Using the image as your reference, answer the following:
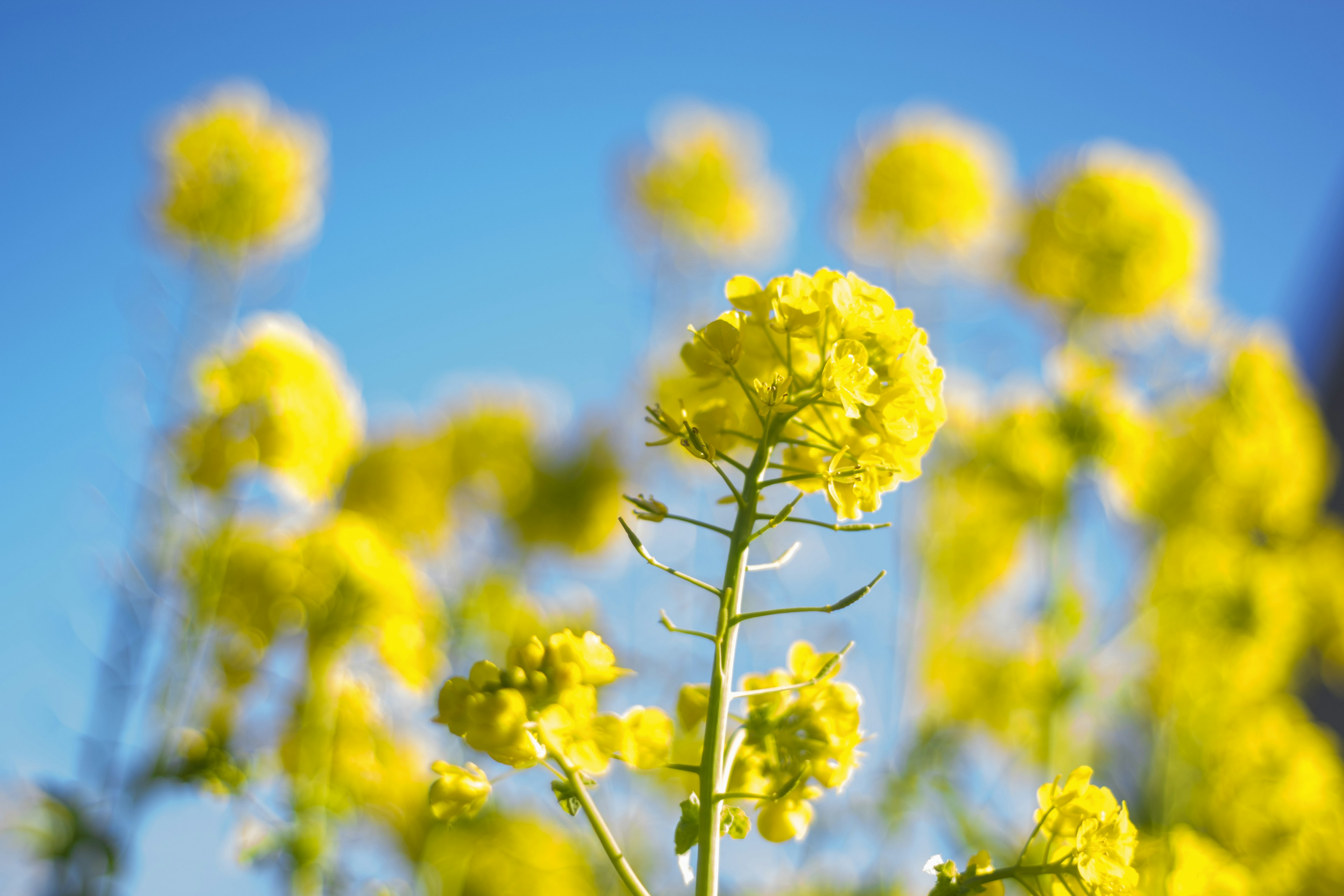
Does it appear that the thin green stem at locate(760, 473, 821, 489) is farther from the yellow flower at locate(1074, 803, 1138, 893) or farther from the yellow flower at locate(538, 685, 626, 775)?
the yellow flower at locate(1074, 803, 1138, 893)

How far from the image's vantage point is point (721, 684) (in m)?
0.76

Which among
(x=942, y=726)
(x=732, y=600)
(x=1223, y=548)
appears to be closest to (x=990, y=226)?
(x=1223, y=548)

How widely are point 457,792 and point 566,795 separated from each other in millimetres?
102

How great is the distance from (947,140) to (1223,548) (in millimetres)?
1773

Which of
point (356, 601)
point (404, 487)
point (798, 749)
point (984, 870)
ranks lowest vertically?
point (984, 870)

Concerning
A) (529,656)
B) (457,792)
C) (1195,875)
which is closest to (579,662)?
(529,656)

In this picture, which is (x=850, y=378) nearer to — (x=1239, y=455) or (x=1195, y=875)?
(x=1195, y=875)

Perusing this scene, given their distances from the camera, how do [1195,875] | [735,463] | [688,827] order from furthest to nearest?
[1195,875]
[735,463]
[688,827]

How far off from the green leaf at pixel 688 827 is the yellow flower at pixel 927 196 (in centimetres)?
275

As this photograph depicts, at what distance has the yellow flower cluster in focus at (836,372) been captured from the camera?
83cm

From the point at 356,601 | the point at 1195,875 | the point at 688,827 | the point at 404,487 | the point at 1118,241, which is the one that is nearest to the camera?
the point at 688,827

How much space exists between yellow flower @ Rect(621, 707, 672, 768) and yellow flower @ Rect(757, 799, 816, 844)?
0.12m

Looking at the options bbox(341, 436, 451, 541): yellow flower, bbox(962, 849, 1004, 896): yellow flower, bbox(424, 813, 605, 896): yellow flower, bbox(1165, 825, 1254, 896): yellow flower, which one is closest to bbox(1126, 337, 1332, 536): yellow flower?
bbox(1165, 825, 1254, 896): yellow flower

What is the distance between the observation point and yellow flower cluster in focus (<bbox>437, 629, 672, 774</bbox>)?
0.77 metres
